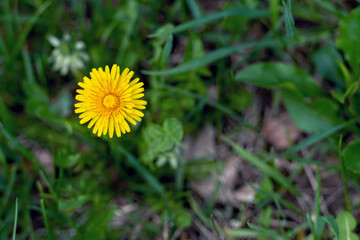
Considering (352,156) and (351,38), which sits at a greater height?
(351,38)

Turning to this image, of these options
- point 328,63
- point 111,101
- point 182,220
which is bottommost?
point 182,220

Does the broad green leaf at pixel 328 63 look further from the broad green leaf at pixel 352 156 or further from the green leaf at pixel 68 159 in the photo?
the green leaf at pixel 68 159

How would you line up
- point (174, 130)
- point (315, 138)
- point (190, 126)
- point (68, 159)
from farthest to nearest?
point (190, 126), point (68, 159), point (315, 138), point (174, 130)

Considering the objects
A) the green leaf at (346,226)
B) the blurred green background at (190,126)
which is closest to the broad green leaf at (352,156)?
the blurred green background at (190,126)

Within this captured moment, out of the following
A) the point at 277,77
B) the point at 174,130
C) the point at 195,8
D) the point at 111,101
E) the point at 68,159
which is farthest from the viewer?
the point at 195,8

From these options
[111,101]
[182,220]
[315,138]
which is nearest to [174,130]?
[111,101]

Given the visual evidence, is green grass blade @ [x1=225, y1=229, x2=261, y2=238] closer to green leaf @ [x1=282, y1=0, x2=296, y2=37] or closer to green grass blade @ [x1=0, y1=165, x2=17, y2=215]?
green leaf @ [x1=282, y1=0, x2=296, y2=37]

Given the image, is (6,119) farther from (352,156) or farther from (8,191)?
(352,156)
